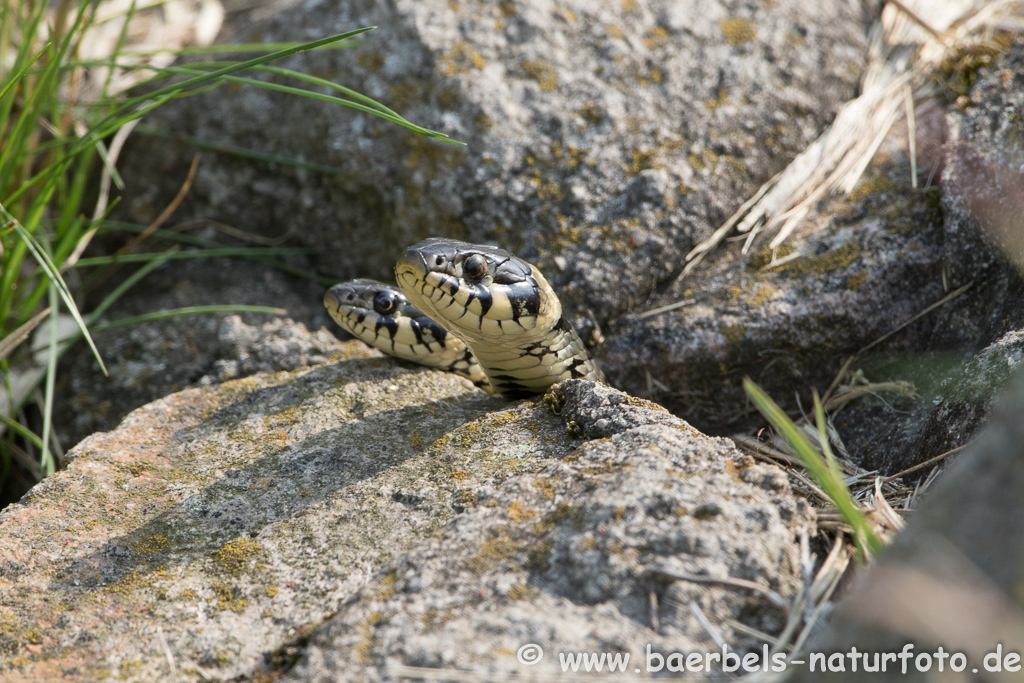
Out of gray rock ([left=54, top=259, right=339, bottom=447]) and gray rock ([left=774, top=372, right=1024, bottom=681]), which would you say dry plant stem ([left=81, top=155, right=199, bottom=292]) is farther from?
gray rock ([left=774, top=372, right=1024, bottom=681])

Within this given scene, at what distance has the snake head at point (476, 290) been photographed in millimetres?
2744

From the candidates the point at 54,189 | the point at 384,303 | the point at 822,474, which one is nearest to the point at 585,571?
the point at 822,474

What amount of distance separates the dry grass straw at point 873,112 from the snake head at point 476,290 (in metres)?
0.95

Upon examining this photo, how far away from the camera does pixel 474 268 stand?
2.83 meters

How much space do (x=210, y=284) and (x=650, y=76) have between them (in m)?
2.66

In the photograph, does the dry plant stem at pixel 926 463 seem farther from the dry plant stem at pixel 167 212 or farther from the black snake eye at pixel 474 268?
the dry plant stem at pixel 167 212

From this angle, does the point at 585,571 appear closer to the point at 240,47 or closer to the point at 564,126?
the point at 564,126

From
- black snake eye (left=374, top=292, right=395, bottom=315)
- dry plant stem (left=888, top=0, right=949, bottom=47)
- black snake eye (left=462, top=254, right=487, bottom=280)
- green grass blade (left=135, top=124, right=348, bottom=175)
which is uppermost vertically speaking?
dry plant stem (left=888, top=0, right=949, bottom=47)

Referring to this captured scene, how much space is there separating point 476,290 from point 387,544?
1.09 m

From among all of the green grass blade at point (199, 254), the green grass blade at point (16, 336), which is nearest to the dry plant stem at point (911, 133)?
the green grass blade at point (199, 254)

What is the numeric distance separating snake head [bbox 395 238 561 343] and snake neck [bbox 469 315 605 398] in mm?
66

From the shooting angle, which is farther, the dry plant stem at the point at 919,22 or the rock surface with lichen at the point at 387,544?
the dry plant stem at the point at 919,22

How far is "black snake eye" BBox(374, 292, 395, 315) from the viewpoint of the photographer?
3.52 m

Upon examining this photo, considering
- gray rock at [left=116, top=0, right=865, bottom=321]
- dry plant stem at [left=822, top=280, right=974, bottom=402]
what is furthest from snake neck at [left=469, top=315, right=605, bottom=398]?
dry plant stem at [left=822, top=280, right=974, bottom=402]
